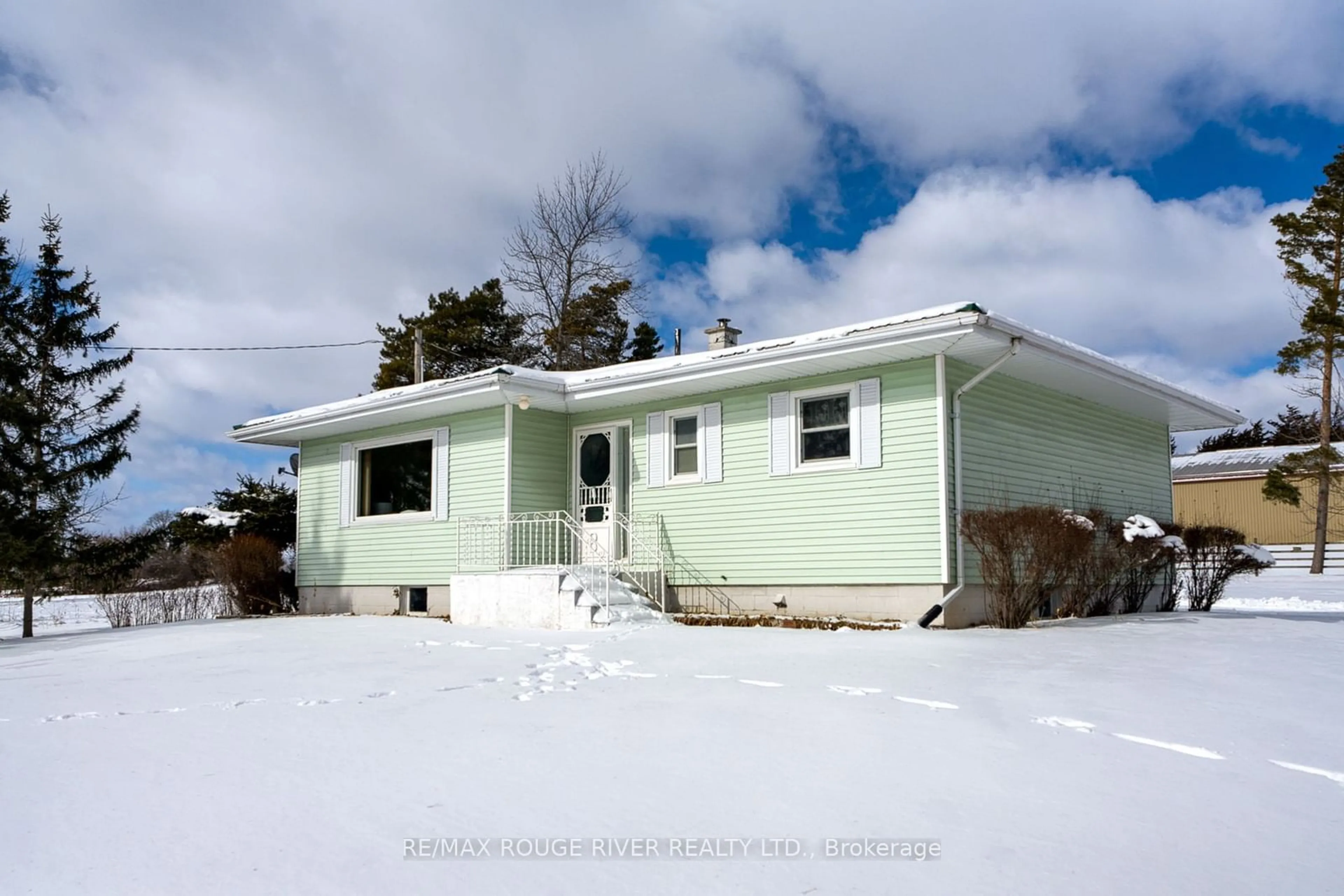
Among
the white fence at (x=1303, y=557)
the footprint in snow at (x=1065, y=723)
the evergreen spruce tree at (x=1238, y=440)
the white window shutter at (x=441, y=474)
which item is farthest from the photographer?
the evergreen spruce tree at (x=1238, y=440)

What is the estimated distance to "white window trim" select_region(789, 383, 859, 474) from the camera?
35.9 feet

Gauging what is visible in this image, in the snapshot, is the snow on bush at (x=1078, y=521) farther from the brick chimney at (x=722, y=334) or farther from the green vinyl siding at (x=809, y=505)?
the brick chimney at (x=722, y=334)

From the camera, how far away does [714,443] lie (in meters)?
12.2

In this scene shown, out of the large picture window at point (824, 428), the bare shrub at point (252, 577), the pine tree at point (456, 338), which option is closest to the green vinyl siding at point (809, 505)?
the large picture window at point (824, 428)

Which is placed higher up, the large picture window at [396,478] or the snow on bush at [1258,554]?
the large picture window at [396,478]

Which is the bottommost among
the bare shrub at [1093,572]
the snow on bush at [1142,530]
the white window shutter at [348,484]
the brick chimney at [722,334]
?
the bare shrub at [1093,572]

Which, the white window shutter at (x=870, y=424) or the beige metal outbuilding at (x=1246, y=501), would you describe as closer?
the white window shutter at (x=870, y=424)

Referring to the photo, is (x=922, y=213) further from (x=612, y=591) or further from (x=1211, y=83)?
(x=612, y=591)

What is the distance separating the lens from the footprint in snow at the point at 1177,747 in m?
4.28

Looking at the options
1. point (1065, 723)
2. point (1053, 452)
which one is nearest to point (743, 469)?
point (1053, 452)

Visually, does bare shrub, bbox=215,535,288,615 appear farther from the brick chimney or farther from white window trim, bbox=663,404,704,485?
the brick chimney

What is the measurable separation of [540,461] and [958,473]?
5964mm

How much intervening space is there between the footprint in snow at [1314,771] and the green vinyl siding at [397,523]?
33.8 ft

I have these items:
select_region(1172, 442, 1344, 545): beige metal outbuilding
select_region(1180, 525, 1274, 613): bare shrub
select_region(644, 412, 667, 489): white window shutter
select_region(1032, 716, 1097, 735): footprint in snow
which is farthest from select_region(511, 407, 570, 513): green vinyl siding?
select_region(1172, 442, 1344, 545): beige metal outbuilding
